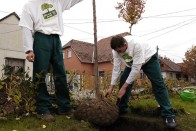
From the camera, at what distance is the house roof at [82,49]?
1262 inches

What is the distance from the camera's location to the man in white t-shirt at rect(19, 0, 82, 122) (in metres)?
3.72

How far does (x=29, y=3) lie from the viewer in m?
3.81

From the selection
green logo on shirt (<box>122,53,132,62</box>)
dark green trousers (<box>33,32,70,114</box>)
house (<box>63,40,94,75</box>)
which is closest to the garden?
dark green trousers (<box>33,32,70,114</box>)

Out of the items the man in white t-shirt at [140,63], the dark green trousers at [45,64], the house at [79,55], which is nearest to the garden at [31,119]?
the dark green trousers at [45,64]

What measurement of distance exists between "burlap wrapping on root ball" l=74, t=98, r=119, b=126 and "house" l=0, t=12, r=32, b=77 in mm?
14857

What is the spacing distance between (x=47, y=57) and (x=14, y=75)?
0.54m

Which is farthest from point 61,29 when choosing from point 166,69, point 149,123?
point 166,69

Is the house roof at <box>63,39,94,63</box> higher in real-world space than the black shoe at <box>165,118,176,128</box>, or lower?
higher

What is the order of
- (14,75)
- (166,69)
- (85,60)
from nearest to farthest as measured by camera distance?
(14,75), (85,60), (166,69)

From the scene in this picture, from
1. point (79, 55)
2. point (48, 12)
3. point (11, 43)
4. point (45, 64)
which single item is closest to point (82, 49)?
point (79, 55)

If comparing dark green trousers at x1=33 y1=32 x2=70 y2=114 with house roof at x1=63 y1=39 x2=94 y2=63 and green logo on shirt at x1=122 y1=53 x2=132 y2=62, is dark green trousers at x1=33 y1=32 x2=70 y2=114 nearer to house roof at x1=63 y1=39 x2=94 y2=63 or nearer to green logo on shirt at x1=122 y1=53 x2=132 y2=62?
Result: green logo on shirt at x1=122 y1=53 x2=132 y2=62

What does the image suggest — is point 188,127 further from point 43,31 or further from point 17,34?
point 17,34

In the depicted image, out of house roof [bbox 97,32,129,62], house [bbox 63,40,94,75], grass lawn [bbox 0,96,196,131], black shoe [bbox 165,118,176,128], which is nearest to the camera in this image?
grass lawn [bbox 0,96,196,131]

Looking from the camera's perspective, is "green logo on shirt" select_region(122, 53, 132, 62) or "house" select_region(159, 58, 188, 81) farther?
"house" select_region(159, 58, 188, 81)
